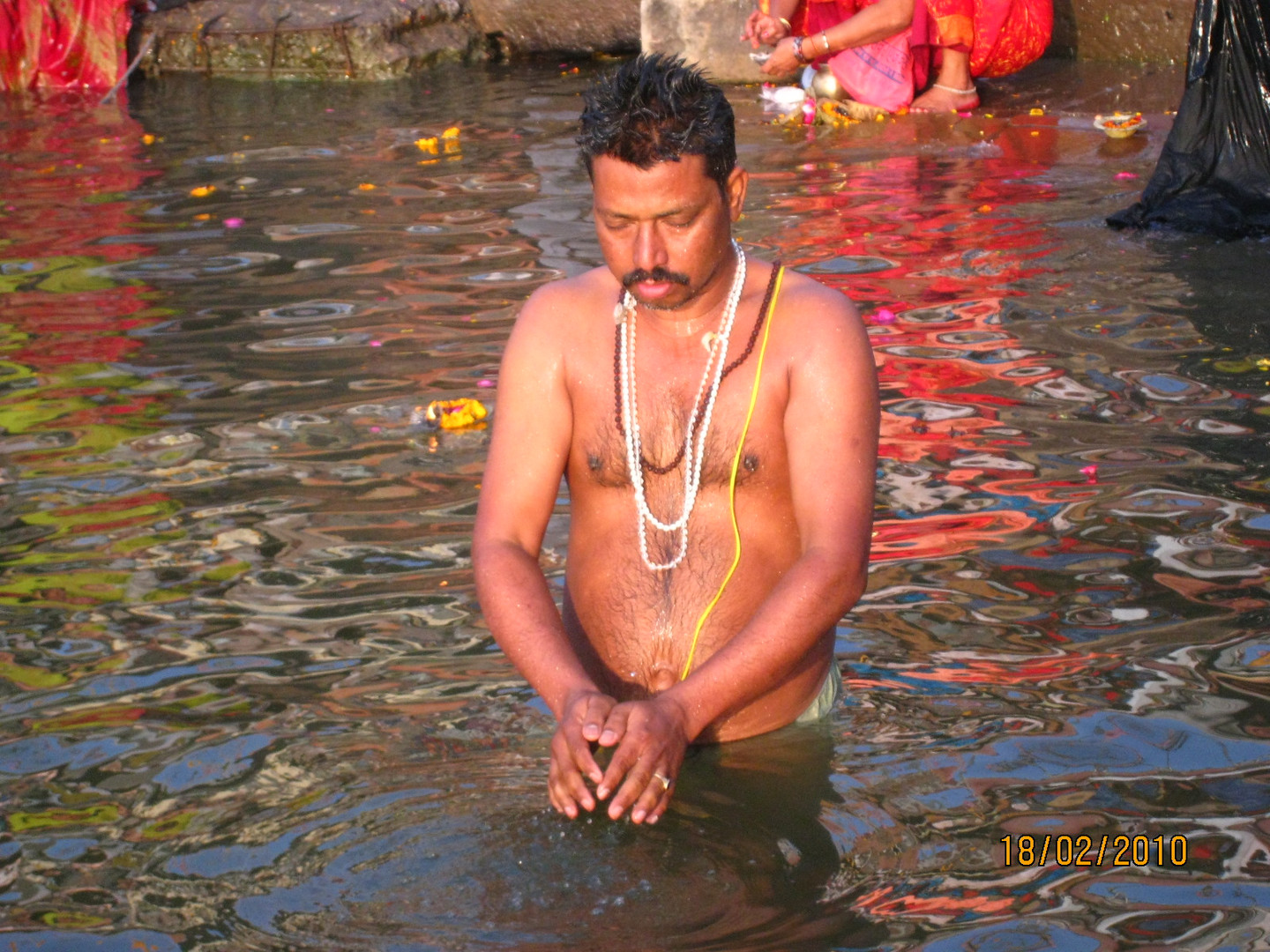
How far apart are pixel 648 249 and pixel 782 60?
7451 millimetres

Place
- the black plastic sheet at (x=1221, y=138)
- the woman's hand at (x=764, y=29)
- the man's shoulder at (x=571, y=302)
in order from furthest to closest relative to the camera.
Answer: the woman's hand at (x=764, y=29) → the black plastic sheet at (x=1221, y=138) → the man's shoulder at (x=571, y=302)

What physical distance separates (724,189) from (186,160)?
317 inches

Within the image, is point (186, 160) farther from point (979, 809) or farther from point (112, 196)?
point (979, 809)

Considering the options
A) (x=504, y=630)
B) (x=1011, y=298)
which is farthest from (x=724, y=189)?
(x=1011, y=298)

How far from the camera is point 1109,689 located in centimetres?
373

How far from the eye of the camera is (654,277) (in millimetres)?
3182

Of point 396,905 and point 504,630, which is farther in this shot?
point 504,630

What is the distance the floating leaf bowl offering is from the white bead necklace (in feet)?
21.5

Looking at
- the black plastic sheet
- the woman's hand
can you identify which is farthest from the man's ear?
the woman's hand

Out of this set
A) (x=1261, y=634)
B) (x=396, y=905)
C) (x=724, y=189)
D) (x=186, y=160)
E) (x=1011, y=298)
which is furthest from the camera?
(x=186, y=160)

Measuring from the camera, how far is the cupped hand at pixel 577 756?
2.90 meters

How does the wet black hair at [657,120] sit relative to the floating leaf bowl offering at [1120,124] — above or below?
above

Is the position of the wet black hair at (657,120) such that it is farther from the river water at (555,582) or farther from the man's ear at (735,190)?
the river water at (555,582)
